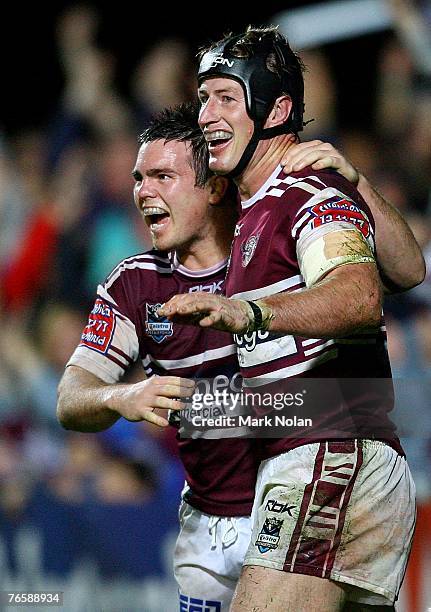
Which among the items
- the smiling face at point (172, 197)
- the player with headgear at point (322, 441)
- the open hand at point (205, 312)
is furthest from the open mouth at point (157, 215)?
the open hand at point (205, 312)

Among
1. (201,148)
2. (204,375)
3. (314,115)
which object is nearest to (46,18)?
(314,115)

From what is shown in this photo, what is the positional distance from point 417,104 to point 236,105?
2714 millimetres

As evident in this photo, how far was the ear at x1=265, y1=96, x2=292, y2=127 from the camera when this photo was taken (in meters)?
3.35

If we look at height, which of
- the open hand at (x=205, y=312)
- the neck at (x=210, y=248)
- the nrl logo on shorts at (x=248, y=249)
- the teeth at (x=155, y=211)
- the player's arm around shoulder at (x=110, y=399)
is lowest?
the player's arm around shoulder at (x=110, y=399)

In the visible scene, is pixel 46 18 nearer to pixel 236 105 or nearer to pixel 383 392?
pixel 236 105

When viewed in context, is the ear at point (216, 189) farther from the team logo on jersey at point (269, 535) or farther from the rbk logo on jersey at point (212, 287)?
the team logo on jersey at point (269, 535)

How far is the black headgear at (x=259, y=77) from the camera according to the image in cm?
329

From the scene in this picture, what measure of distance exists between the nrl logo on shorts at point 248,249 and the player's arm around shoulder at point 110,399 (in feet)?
1.40

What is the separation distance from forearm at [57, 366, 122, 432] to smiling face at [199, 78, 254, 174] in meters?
0.80

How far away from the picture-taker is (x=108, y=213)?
6.39 meters

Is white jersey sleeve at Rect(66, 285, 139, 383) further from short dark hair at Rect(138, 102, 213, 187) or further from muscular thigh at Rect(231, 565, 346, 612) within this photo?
muscular thigh at Rect(231, 565, 346, 612)

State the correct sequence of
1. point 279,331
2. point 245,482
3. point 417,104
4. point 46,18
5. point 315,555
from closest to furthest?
point 279,331, point 315,555, point 245,482, point 417,104, point 46,18

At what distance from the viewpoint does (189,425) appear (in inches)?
153

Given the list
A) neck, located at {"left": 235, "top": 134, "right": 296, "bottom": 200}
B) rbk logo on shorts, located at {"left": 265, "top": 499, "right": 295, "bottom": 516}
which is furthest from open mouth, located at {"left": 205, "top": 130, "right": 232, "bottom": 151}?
rbk logo on shorts, located at {"left": 265, "top": 499, "right": 295, "bottom": 516}
